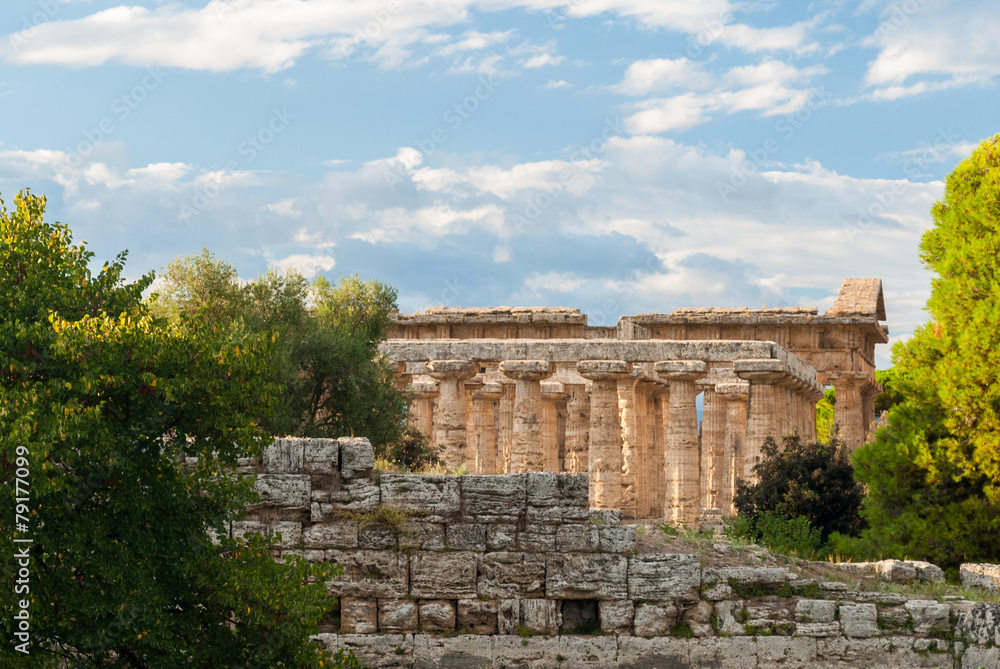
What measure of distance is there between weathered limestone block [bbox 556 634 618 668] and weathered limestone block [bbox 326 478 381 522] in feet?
11.6

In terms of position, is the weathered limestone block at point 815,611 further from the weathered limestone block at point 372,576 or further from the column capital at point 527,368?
the column capital at point 527,368

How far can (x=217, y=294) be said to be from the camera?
88.4 ft

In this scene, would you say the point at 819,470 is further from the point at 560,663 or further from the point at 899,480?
the point at 560,663

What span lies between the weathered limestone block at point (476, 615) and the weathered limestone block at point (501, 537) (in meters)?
0.81

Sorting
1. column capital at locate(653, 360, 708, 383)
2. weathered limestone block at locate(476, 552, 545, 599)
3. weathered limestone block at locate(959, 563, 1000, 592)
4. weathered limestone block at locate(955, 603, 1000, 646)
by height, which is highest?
column capital at locate(653, 360, 708, 383)

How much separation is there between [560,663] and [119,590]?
7858 mm

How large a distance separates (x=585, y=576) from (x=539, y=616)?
3.01ft

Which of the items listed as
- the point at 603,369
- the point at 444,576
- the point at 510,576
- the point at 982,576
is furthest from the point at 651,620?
the point at 603,369

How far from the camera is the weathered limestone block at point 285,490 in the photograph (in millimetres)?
16422

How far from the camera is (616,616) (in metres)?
16.8

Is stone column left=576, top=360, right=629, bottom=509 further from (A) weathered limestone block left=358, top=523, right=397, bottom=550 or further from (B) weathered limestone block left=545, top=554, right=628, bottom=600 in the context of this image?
(A) weathered limestone block left=358, top=523, right=397, bottom=550

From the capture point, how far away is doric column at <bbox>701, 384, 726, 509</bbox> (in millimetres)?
36594

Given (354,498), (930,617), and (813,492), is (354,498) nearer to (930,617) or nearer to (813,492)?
(930,617)

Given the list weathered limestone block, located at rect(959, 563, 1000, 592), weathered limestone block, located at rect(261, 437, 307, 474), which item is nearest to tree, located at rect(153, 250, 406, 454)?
weathered limestone block, located at rect(261, 437, 307, 474)
